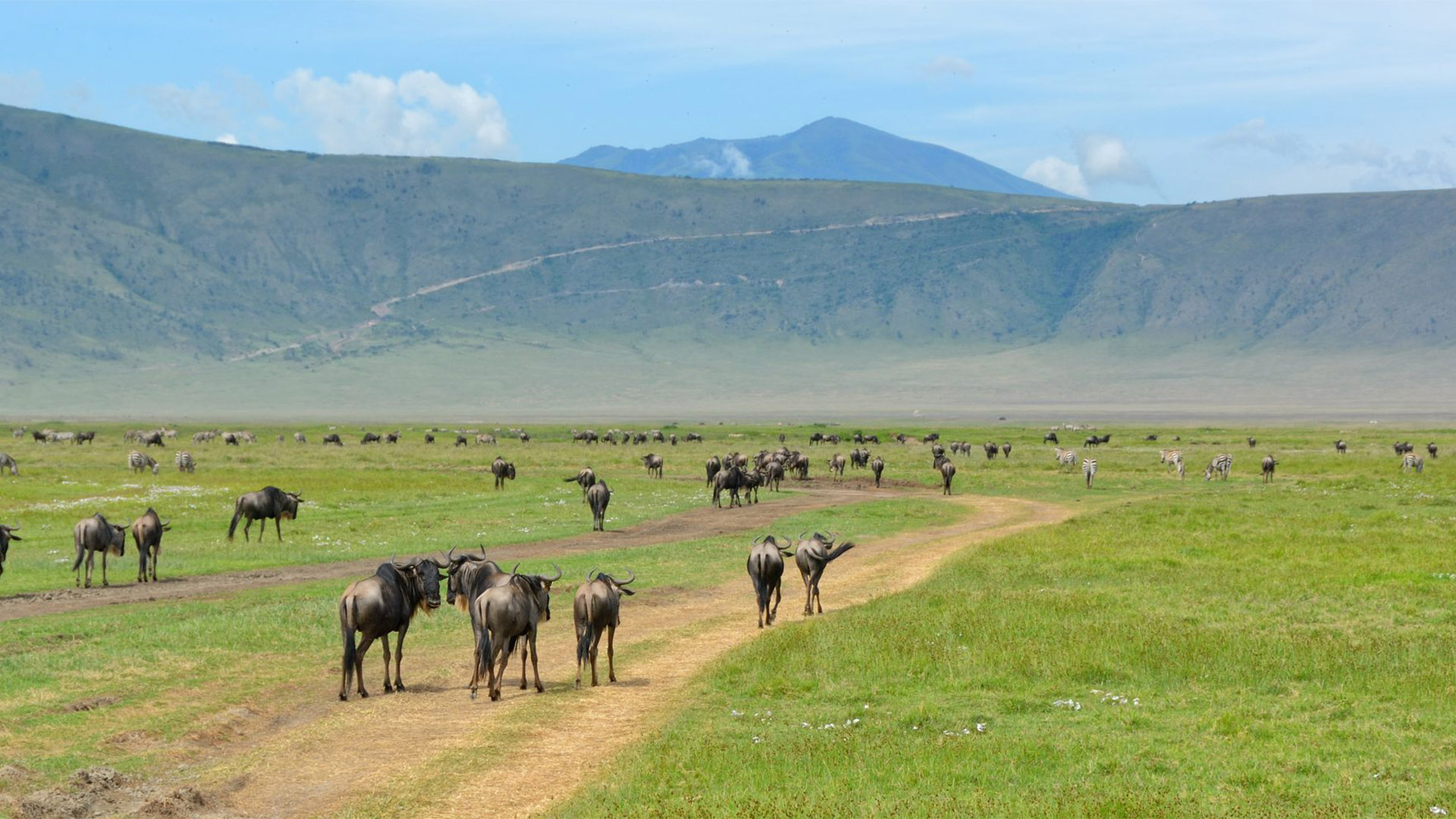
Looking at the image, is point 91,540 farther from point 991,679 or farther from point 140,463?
point 140,463

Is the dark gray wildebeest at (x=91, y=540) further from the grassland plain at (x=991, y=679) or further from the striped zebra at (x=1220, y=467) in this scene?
the striped zebra at (x=1220, y=467)

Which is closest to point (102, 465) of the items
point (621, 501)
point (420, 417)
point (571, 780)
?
point (621, 501)

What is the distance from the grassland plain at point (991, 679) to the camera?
1311 cm

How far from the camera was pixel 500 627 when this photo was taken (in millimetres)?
17547

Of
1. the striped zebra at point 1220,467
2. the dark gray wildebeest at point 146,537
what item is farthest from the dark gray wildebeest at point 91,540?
the striped zebra at point 1220,467

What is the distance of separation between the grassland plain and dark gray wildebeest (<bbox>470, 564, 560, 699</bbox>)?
1.49m

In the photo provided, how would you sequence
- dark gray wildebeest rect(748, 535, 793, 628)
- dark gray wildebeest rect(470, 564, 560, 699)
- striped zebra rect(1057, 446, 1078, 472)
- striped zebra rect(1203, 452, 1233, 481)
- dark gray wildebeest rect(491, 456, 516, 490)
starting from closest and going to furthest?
dark gray wildebeest rect(470, 564, 560, 699) < dark gray wildebeest rect(748, 535, 793, 628) < dark gray wildebeest rect(491, 456, 516, 490) < striped zebra rect(1203, 452, 1233, 481) < striped zebra rect(1057, 446, 1078, 472)

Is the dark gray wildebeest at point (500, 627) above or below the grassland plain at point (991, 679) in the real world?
above

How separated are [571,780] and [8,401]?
675 feet

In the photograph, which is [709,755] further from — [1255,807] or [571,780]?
[1255,807]

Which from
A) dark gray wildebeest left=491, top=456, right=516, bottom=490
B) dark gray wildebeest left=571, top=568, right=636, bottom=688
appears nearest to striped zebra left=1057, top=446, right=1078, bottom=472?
dark gray wildebeest left=491, top=456, right=516, bottom=490

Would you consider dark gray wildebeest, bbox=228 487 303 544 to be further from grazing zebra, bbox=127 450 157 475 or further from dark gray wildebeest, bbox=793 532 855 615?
grazing zebra, bbox=127 450 157 475

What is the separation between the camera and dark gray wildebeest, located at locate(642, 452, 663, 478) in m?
65.5

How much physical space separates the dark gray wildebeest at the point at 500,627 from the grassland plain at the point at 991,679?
1486 millimetres
